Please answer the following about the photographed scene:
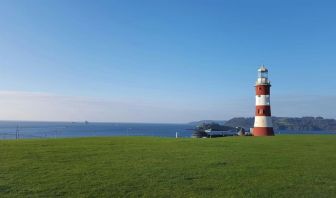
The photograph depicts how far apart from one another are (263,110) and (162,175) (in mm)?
32818

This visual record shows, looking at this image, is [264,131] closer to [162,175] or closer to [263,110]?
[263,110]

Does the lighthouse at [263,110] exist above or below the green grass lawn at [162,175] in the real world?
above

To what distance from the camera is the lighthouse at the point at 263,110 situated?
1726 inches

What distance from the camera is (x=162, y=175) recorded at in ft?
42.9

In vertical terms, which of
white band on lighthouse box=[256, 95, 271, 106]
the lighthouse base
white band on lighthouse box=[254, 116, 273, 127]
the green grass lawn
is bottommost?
the green grass lawn

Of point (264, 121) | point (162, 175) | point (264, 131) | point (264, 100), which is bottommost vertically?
point (162, 175)

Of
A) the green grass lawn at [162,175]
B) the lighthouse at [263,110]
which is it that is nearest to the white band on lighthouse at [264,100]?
the lighthouse at [263,110]

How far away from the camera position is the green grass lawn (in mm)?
10898

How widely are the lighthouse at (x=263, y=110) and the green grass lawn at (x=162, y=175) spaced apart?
2515 cm

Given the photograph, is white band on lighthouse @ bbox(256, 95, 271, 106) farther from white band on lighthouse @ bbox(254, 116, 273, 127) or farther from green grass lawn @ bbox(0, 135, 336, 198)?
green grass lawn @ bbox(0, 135, 336, 198)

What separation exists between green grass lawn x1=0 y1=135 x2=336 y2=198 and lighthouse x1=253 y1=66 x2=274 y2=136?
2515 cm

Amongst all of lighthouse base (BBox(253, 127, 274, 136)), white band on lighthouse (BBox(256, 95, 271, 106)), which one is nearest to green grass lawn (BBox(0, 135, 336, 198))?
lighthouse base (BBox(253, 127, 274, 136))

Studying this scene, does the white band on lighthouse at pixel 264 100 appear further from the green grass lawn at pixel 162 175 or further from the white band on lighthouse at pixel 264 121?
the green grass lawn at pixel 162 175

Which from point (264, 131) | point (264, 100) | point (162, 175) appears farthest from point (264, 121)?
point (162, 175)
